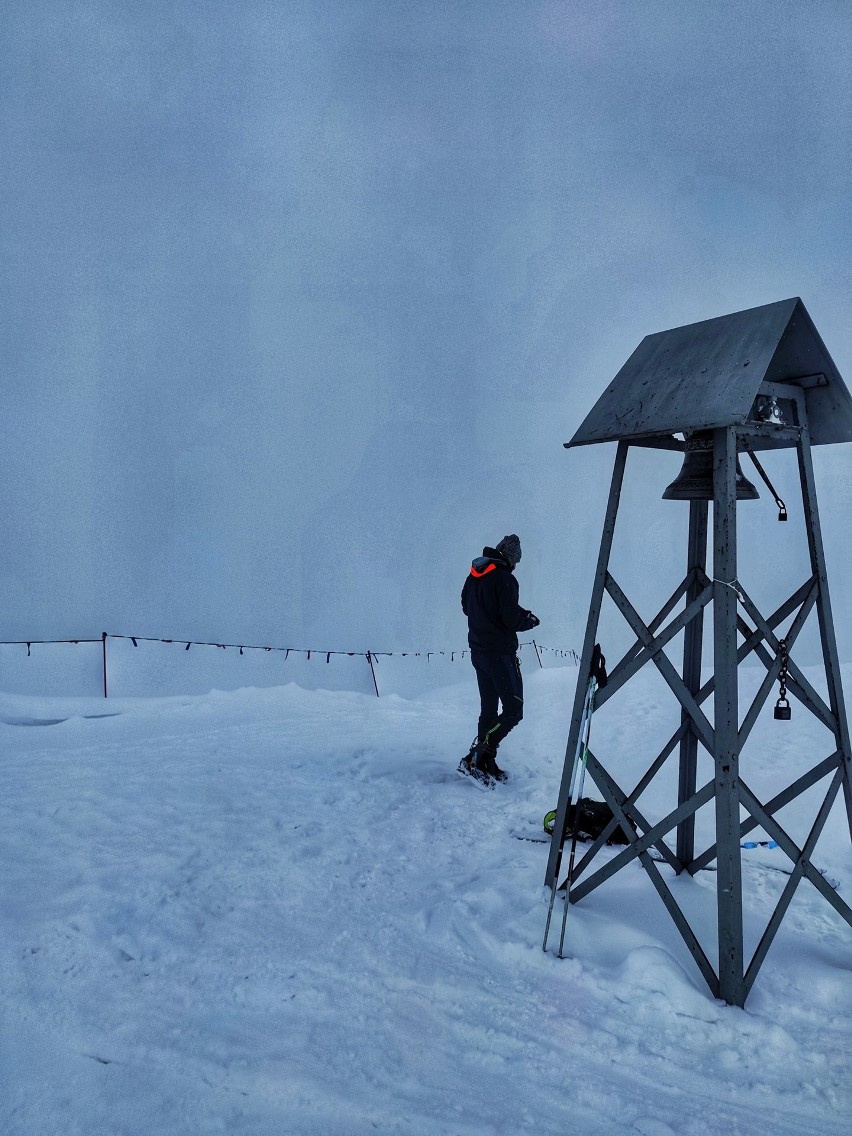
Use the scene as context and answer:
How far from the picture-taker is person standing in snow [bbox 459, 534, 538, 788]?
17.8 ft

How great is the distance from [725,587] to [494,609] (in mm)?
2695

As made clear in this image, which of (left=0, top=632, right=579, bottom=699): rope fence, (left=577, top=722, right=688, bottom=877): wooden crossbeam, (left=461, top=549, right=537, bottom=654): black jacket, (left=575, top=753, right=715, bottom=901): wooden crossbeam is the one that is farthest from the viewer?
(left=0, top=632, right=579, bottom=699): rope fence

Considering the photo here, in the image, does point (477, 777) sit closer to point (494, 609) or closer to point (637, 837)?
point (494, 609)

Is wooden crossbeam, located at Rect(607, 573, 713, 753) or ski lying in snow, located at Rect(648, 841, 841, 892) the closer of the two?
wooden crossbeam, located at Rect(607, 573, 713, 753)

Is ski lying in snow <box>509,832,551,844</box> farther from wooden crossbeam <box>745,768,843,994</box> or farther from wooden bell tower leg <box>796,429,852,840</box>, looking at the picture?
wooden bell tower leg <box>796,429,852,840</box>

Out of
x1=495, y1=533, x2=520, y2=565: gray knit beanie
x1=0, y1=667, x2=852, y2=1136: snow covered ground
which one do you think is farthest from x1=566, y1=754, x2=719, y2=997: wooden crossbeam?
x1=495, y1=533, x2=520, y2=565: gray knit beanie

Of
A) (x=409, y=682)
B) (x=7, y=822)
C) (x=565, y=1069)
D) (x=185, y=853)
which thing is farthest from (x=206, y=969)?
(x=409, y=682)

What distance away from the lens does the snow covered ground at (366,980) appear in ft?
6.92

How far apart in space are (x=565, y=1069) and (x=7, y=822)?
11.6 feet

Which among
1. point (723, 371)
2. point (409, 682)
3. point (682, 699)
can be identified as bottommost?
point (409, 682)

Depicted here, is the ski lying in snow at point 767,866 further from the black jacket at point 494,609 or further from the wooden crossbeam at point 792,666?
the black jacket at point 494,609

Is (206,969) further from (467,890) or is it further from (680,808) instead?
(680,808)

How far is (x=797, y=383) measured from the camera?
3.32 metres

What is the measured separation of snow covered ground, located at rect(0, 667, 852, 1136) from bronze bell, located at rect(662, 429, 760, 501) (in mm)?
2036
